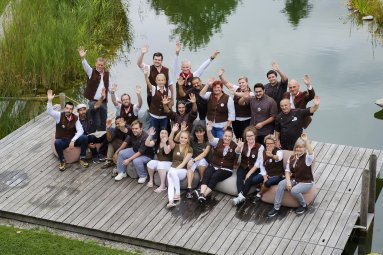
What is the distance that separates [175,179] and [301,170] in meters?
1.75

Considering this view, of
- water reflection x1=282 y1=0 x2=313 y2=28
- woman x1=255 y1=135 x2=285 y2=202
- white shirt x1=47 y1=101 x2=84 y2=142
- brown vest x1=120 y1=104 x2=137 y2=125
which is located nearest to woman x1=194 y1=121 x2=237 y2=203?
woman x1=255 y1=135 x2=285 y2=202

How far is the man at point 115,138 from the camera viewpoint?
34.4ft

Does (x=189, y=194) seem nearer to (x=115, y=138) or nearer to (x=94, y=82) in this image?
(x=115, y=138)

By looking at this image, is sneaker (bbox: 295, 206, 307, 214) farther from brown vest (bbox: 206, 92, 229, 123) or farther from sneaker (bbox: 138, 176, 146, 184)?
sneaker (bbox: 138, 176, 146, 184)

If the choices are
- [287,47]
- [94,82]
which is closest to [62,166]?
[94,82]

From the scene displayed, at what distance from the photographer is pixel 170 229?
9.29 meters

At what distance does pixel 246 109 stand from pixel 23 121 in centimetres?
491

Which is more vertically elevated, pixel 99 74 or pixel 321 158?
pixel 99 74

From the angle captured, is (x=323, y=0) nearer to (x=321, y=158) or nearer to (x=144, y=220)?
(x=321, y=158)

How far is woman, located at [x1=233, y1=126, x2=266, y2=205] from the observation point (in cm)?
955

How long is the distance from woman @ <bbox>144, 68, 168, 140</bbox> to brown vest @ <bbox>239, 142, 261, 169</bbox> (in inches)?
62.7

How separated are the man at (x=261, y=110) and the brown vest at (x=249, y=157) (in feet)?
1.96

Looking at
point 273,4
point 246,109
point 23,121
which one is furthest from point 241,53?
point 246,109

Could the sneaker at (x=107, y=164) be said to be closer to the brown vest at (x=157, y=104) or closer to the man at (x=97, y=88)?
the man at (x=97, y=88)
